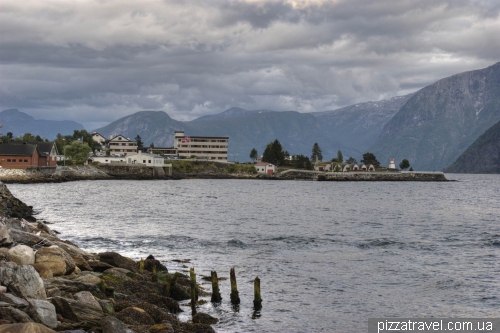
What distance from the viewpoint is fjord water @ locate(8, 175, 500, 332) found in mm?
28469

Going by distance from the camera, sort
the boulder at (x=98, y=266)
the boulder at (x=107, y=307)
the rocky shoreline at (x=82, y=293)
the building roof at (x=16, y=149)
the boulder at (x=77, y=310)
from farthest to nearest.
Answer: the building roof at (x=16, y=149)
the boulder at (x=98, y=266)
the boulder at (x=107, y=307)
the boulder at (x=77, y=310)
the rocky shoreline at (x=82, y=293)

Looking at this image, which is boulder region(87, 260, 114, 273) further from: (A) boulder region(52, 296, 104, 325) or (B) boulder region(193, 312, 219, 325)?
(A) boulder region(52, 296, 104, 325)

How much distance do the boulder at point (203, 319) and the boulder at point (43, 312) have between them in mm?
8206

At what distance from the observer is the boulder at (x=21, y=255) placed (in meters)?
23.1

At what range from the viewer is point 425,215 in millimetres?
86062

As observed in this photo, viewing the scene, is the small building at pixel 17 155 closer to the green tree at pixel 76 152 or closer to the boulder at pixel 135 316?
the green tree at pixel 76 152

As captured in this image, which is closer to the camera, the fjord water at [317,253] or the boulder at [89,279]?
the boulder at [89,279]

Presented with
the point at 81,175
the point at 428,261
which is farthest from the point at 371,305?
the point at 81,175

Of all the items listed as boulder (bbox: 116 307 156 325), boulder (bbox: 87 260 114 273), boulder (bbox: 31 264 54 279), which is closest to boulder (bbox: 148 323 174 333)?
boulder (bbox: 116 307 156 325)

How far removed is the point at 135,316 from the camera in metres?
21.7

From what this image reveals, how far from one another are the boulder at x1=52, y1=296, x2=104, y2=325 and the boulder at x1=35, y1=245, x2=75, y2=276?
5.18m

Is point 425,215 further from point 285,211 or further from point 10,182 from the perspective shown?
point 10,182

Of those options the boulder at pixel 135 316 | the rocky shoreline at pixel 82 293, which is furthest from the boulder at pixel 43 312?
the boulder at pixel 135 316

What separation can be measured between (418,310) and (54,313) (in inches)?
733
